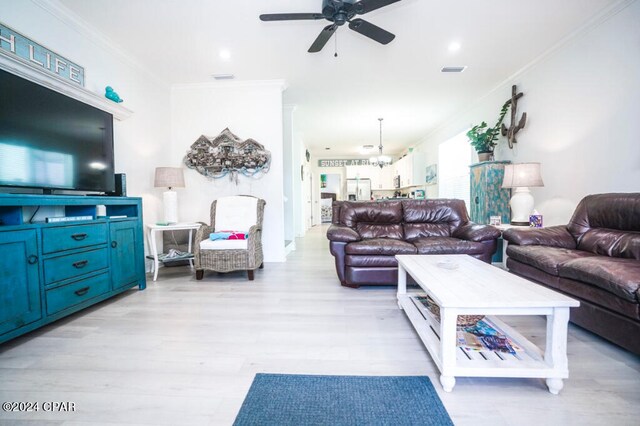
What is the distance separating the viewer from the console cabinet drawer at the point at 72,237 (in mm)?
1859

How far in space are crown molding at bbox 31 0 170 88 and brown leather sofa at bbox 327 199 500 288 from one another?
316cm

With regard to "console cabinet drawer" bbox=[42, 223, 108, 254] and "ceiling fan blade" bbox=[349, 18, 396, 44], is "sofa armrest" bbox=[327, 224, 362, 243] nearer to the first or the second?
"ceiling fan blade" bbox=[349, 18, 396, 44]

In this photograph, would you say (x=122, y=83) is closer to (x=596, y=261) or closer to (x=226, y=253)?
(x=226, y=253)

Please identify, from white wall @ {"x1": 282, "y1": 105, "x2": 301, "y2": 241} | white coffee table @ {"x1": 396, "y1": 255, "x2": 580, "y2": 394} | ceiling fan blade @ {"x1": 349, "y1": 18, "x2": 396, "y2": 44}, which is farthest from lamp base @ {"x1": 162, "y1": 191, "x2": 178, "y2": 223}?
white coffee table @ {"x1": 396, "y1": 255, "x2": 580, "y2": 394}

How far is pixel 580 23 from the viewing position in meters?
2.76

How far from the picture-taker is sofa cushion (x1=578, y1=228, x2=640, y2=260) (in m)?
1.96

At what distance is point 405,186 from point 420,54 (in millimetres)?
5250

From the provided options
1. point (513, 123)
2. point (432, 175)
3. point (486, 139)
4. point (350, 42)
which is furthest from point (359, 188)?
A: point (350, 42)

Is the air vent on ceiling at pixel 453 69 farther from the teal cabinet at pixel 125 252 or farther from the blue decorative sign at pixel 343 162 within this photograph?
the blue decorative sign at pixel 343 162

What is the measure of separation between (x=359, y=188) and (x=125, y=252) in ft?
26.4

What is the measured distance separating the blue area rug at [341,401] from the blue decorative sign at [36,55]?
271cm

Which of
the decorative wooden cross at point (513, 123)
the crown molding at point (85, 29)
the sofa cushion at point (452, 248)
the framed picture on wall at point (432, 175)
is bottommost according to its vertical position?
the sofa cushion at point (452, 248)

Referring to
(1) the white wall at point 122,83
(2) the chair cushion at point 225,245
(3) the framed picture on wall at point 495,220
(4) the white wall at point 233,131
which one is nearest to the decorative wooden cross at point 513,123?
(3) the framed picture on wall at point 495,220

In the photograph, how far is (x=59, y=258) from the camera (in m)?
1.93
